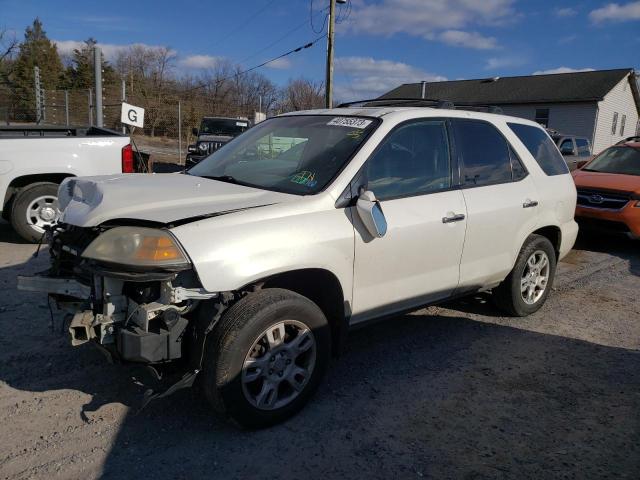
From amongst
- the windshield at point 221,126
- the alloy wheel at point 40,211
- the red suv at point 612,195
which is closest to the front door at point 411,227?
the alloy wheel at point 40,211

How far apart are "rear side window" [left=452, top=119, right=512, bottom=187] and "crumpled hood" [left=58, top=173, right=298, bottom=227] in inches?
64.7

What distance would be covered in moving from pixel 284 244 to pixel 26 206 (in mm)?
5131

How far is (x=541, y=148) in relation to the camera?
196 inches

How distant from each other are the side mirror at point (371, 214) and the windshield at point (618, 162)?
286 inches

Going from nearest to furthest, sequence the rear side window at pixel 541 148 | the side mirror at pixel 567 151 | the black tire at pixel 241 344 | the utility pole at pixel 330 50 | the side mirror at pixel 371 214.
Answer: the black tire at pixel 241 344 → the side mirror at pixel 371 214 → the rear side window at pixel 541 148 → the side mirror at pixel 567 151 → the utility pole at pixel 330 50

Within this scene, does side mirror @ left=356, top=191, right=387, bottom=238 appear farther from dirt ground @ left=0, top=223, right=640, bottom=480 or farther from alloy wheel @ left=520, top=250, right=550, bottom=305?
alloy wheel @ left=520, top=250, right=550, bottom=305

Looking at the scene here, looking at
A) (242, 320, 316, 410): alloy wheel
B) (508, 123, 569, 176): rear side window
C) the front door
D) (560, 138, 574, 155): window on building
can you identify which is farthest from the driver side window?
(560, 138, 574, 155): window on building

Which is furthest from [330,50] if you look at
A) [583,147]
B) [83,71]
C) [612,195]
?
[83,71]

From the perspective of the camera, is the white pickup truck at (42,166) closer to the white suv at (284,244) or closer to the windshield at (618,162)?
the white suv at (284,244)

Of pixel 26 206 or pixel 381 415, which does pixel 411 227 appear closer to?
pixel 381 415

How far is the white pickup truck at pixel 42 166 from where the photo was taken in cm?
655

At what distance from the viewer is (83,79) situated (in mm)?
43406

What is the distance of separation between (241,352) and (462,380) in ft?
5.81

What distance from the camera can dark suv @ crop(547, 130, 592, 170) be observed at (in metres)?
13.0
